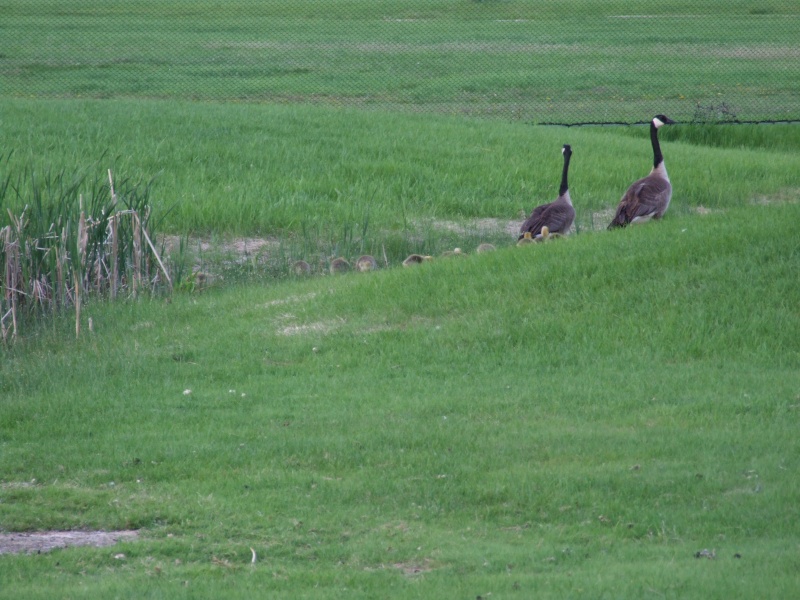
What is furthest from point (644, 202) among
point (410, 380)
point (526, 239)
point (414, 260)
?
point (410, 380)

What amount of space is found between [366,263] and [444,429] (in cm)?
566

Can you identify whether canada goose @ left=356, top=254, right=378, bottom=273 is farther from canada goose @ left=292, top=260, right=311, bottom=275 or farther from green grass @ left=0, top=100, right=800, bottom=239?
green grass @ left=0, top=100, right=800, bottom=239

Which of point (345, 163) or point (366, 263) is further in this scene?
point (345, 163)

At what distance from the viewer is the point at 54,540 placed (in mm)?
6219

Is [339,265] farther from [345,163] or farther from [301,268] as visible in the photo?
[345,163]

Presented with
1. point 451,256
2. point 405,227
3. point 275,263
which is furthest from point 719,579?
point 405,227

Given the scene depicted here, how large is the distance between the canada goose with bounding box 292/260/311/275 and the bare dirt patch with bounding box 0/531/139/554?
7113 mm

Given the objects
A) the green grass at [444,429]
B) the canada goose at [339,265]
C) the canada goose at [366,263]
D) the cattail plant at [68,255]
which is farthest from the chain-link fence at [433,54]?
the green grass at [444,429]

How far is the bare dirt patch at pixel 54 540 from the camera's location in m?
6.06

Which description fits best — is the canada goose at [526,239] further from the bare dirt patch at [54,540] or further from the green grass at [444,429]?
the bare dirt patch at [54,540]

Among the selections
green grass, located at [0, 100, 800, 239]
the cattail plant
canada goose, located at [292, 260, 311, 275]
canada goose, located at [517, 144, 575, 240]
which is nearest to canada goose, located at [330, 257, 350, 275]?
canada goose, located at [292, 260, 311, 275]

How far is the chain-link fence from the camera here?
2758 cm

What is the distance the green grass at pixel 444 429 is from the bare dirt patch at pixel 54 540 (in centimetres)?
11

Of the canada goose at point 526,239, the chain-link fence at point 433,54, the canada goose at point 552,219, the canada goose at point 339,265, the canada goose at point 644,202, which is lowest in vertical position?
the canada goose at point 339,265
